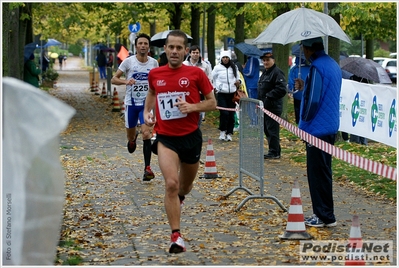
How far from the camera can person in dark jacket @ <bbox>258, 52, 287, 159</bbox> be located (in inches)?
585

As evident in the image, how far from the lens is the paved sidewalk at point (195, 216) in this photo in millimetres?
7492

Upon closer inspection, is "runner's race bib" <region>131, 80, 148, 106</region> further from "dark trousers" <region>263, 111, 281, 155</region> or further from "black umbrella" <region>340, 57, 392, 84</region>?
"black umbrella" <region>340, 57, 392, 84</region>

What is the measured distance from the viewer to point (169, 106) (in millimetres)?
7941

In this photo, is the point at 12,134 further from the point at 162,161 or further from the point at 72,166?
the point at 72,166

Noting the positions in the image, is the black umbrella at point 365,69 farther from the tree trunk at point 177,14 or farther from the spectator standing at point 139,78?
the tree trunk at point 177,14

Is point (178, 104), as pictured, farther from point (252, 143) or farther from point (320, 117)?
point (252, 143)

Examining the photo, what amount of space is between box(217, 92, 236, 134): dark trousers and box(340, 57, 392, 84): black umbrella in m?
2.57

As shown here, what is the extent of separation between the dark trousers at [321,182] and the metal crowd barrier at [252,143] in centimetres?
98

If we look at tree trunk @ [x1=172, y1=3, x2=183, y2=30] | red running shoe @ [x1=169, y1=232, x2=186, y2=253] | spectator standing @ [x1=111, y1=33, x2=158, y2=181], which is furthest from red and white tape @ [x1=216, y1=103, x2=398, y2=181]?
tree trunk @ [x1=172, y1=3, x2=183, y2=30]

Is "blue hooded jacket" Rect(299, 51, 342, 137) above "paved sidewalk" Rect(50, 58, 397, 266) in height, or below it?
above

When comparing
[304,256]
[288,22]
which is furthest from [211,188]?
[304,256]

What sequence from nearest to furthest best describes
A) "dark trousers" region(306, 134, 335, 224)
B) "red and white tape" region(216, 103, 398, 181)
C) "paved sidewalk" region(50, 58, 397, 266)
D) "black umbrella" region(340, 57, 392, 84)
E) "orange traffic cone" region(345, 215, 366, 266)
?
"orange traffic cone" region(345, 215, 366, 266) → "red and white tape" region(216, 103, 398, 181) → "paved sidewalk" region(50, 58, 397, 266) → "dark trousers" region(306, 134, 335, 224) → "black umbrella" region(340, 57, 392, 84)

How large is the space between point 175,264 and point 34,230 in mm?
2131

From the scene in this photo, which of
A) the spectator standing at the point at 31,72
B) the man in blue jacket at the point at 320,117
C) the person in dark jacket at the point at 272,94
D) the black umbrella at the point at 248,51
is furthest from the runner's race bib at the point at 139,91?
the spectator standing at the point at 31,72
